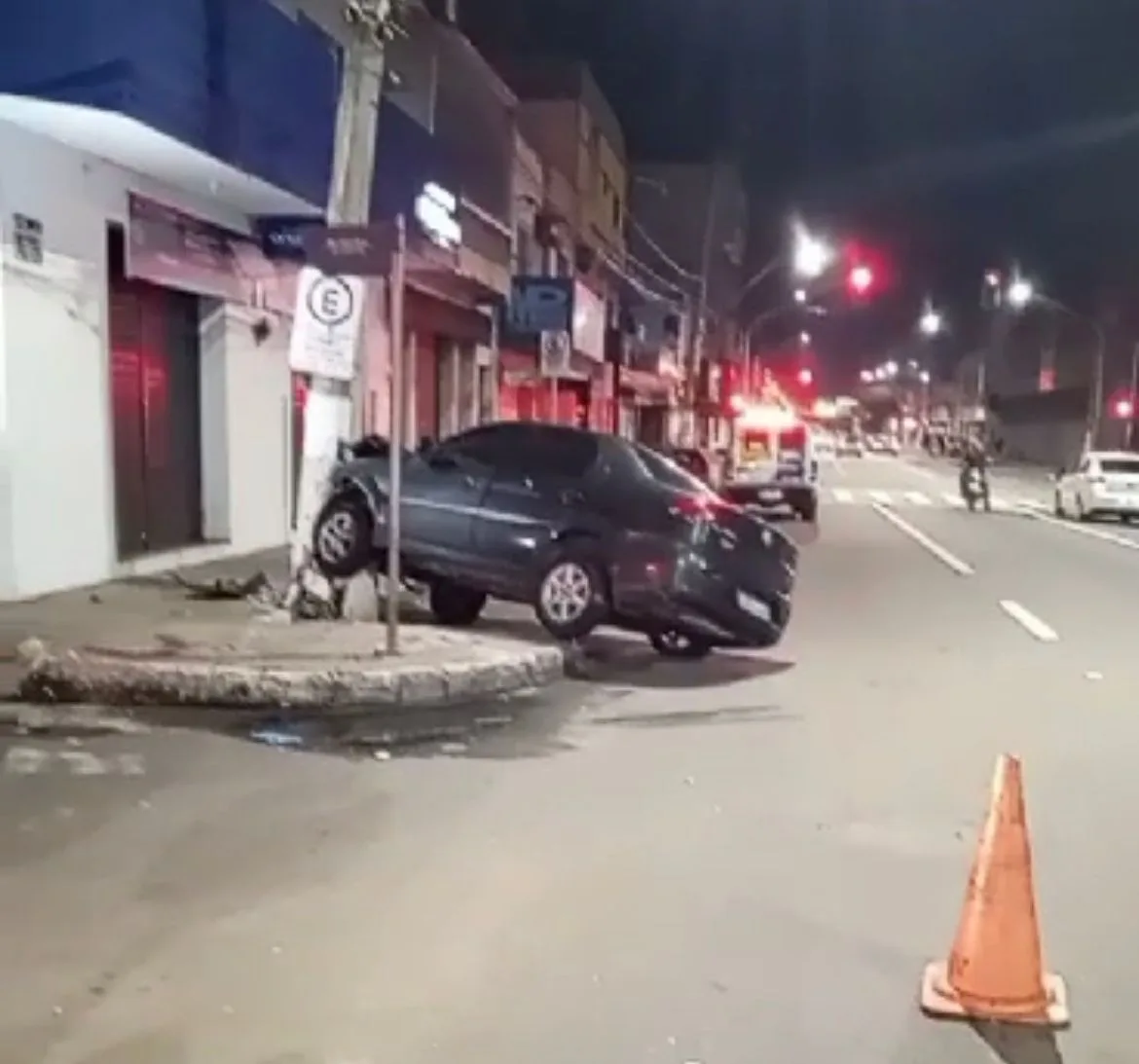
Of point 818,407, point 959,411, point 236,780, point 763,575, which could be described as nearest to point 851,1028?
point 236,780

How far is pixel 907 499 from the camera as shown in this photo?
43.8 metres

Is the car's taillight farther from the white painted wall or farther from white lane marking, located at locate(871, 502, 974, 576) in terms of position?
white lane marking, located at locate(871, 502, 974, 576)

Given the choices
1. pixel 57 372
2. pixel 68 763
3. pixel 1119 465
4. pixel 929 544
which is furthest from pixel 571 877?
pixel 1119 465

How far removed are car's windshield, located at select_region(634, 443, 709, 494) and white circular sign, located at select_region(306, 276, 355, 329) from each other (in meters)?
2.83

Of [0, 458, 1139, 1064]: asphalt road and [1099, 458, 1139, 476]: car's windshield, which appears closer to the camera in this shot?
[0, 458, 1139, 1064]: asphalt road

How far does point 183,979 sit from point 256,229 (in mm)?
15314

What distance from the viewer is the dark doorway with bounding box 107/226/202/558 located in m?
16.5

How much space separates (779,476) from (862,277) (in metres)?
4.33

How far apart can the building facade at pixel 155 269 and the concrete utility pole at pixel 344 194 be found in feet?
5.56

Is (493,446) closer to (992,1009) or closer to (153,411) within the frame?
(153,411)

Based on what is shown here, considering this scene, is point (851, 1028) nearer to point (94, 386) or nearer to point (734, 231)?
point (94, 386)

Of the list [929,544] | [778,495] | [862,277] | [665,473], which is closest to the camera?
[665,473]

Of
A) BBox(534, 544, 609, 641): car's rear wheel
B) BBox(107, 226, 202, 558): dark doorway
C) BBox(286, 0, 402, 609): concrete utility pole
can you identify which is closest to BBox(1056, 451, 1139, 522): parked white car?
BBox(107, 226, 202, 558): dark doorway

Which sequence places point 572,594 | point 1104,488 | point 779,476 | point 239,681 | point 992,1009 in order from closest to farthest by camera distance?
point 992,1009 < point 239,681 < point 572,594 < point 779,476 < point 1104,488
